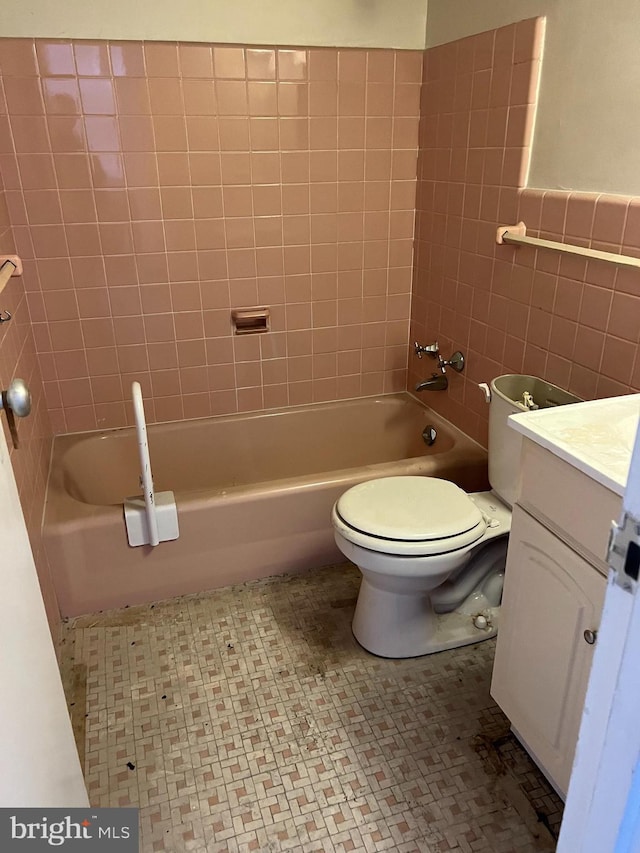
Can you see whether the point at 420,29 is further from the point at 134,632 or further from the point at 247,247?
the point at 134,632

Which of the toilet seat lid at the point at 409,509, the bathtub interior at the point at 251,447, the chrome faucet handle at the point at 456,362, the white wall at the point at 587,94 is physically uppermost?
the white wall at the point at 587,94

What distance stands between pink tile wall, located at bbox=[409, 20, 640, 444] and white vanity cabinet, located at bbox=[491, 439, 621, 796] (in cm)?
56

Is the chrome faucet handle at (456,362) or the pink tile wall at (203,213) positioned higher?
the pink tile wall at (203,213)

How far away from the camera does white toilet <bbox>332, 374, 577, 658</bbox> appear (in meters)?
1.67

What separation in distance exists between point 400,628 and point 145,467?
0.86 m

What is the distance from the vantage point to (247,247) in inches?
96.1

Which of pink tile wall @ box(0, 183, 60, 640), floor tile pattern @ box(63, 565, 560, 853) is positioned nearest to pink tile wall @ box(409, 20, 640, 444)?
floor tile pattern @ box(63, 565, 560, 853)

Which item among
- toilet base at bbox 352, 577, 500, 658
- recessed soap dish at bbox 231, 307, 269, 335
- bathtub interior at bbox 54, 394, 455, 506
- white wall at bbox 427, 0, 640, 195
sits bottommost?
toilet base at bbox 352, 577, 500, 658

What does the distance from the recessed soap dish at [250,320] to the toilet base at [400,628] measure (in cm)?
116

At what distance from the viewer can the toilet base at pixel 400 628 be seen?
181 centimetres

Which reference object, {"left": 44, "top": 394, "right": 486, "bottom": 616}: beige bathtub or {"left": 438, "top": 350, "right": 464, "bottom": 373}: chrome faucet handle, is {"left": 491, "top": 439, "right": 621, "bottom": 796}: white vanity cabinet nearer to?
{"left": 44, "top": 394, "right": 486, "bottom": 616}: beige bathtub

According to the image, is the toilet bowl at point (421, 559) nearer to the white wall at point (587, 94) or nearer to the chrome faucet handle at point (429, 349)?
the chrome faucet handle at point (429, 349)

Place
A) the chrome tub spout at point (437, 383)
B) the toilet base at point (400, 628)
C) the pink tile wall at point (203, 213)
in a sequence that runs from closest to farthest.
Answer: the toilet base at point (400, 628)
the pink tile wall at point (203, 213)
the chrome tub spout at point (437, 383)

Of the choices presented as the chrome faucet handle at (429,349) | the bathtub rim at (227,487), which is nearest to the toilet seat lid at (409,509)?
the bathtub rim at (227,487)
